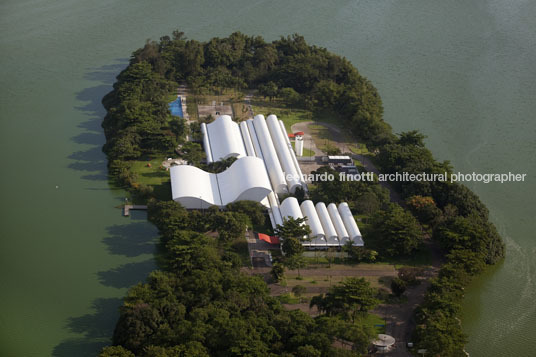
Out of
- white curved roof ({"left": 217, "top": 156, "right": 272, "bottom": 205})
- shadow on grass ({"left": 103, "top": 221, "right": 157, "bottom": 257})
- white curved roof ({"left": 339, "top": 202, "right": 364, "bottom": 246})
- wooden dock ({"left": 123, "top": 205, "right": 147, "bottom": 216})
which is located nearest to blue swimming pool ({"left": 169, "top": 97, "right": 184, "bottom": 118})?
white curved roof ({"left": 217, "top": 156, "right": 272, "bottom": 205})

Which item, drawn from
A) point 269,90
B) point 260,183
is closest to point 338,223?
point 260,183

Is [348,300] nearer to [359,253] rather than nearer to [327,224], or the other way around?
[359,253]

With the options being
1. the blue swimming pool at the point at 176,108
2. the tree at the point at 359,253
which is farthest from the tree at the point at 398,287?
the blue swimming pool at the point at 176,108

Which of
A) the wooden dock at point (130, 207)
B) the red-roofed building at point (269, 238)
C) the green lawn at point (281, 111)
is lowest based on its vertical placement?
the red-roofed building at point (269, 238)

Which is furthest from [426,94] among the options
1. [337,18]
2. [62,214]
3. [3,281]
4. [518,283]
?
[3,281]

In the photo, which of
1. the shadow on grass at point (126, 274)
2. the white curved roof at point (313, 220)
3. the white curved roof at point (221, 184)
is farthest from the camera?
the white curved roof at point (221, 184)

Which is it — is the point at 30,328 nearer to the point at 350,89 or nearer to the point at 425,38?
the point at 350,89

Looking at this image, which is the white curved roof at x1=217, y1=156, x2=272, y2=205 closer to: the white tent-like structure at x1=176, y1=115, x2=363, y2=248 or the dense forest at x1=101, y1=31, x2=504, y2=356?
the white tent-like structure at x1=176, y1=115, x2=363, y2=248

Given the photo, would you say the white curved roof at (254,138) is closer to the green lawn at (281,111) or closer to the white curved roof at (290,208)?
the green lawn at (281,111)
